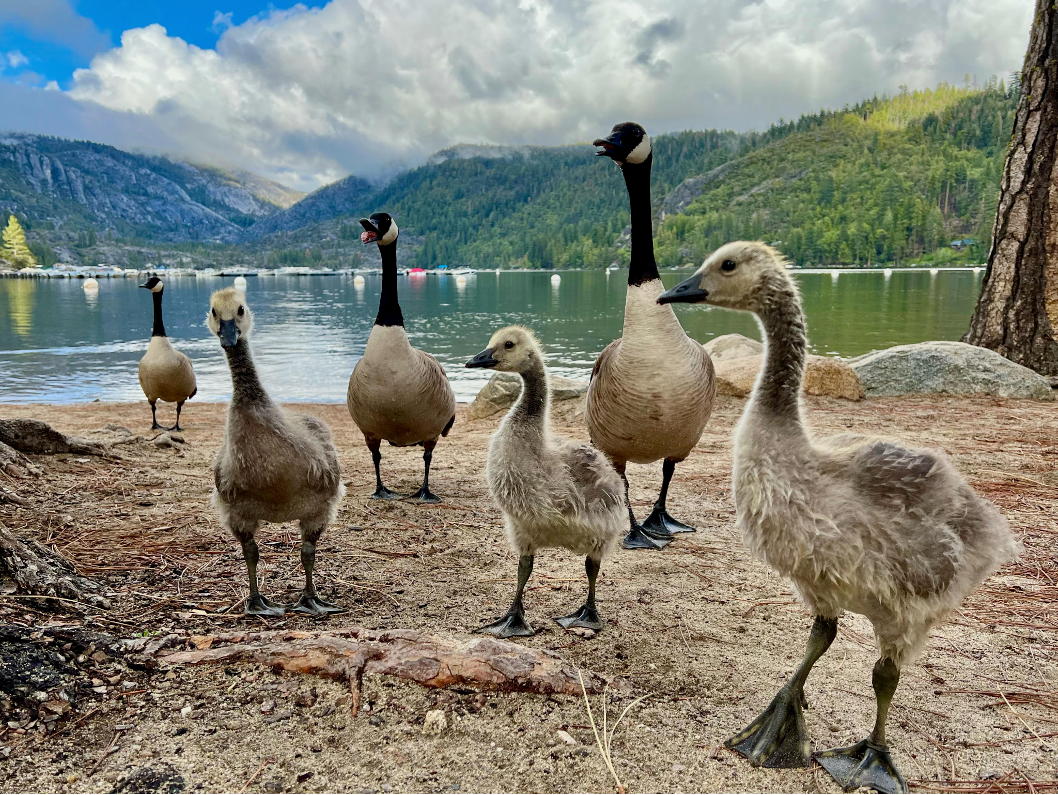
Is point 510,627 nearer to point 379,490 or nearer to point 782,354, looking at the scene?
point 782,354

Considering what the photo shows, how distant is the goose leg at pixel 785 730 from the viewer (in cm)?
302

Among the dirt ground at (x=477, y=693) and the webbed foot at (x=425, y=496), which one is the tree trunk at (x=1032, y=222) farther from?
the webbed foot at (x=425, y=496)

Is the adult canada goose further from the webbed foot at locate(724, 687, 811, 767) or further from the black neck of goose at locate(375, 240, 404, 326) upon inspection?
the webbed foot at locate(724, 687, 811, 767)

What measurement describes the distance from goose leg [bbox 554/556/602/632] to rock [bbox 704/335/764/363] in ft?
45.0

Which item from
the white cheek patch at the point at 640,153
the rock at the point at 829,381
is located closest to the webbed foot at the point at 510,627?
the white cheek patch at the point at 640,153

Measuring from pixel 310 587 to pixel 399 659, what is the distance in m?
1.56

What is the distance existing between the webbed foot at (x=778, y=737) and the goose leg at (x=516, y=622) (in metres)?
1.59

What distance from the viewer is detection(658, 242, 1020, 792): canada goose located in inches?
116

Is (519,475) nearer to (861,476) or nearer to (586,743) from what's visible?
(586,743)

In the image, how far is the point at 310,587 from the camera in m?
4.72

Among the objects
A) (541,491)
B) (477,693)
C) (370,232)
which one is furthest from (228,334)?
(370,232)

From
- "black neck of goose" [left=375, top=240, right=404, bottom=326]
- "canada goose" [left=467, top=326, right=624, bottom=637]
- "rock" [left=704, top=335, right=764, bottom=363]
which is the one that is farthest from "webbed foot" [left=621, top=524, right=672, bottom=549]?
"rock" [left=704, top=335, right=764, bottom=363]

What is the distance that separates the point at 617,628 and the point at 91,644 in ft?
10.1

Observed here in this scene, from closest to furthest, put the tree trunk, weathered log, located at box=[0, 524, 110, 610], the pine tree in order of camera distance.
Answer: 1. weathered log, located at box=[0, 524, 110, 610]
2. the tree trunk
3. the pine tree
